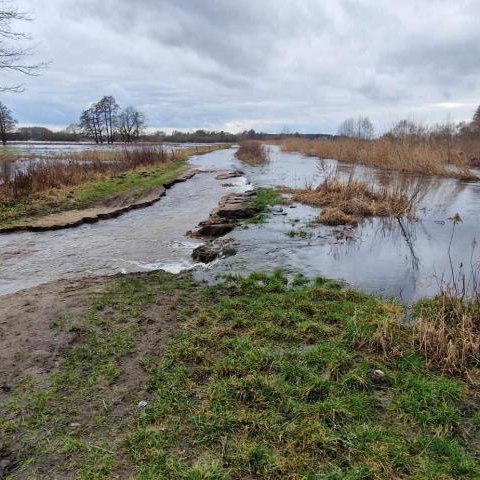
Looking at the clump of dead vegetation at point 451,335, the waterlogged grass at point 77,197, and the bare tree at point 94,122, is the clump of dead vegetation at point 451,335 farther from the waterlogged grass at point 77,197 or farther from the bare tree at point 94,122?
the bare tree at point 94,122

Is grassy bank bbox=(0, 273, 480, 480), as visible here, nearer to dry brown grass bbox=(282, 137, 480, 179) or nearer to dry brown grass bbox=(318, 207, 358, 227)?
dry brown grass bbox=(318, 207, 358, 227)

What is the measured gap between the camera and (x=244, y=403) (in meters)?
3.54

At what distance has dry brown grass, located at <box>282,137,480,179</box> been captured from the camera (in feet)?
74.3

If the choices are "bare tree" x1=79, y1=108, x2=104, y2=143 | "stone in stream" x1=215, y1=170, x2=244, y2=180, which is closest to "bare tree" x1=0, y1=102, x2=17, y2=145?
"bare tree" x1=79, y1=108, x2=104, y2=143

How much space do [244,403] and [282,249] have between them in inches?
225

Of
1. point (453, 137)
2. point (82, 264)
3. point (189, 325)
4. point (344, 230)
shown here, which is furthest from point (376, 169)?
point (189, 325)

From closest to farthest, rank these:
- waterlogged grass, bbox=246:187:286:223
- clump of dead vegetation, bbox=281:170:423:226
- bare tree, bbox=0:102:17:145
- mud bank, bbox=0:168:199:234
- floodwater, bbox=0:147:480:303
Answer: floodwater, bbox=0:147:480:303 → mud bank, bbox=0:168:199:234 → clump of dead vegetation, bbox=281:170:423:226 → waterlogged grass, bbox=246:187:286:223 → bare tree, bbox=0:102:17:145

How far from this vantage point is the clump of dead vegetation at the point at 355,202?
39.0 ft

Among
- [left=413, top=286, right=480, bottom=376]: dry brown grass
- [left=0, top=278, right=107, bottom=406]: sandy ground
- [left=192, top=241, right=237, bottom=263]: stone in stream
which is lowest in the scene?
[left=192, top=241, right=237, bottom=263]: stone in stream

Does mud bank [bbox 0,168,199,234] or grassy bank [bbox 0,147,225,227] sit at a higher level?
grassy bank [bbox 0,147,225,227]

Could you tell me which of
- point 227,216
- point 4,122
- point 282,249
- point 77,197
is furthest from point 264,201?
point 4,122

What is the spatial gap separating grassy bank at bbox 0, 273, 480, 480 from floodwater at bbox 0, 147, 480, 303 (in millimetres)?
2260

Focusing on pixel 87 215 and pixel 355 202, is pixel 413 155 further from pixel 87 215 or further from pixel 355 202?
pixel 87 215

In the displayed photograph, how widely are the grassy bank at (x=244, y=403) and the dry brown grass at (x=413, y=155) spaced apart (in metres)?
20.2
